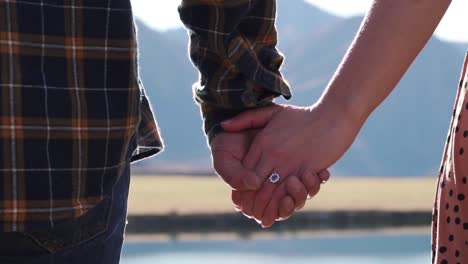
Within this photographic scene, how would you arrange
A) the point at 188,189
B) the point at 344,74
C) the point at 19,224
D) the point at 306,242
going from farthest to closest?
the point at 188,189
the point at 306,242
the point at 344,74
the point at 19,224

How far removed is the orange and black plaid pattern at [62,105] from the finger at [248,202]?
34cm

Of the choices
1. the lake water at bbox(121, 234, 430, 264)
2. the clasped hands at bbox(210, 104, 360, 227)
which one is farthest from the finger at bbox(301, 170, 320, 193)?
the lake water at bbox(121, 234, 430, 264)

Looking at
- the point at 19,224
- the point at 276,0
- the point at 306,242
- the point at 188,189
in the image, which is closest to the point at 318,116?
the point at 276,0

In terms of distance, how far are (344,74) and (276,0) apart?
28cm

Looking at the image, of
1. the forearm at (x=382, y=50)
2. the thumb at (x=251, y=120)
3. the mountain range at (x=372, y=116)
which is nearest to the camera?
the forearm at (x=382, y=50)

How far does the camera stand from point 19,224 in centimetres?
98

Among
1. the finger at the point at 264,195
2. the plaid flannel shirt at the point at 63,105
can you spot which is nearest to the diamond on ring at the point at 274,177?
the finger at the point at 264,195

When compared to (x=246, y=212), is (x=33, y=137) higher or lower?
higher

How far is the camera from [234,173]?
55.6 inches

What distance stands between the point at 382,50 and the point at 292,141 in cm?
21

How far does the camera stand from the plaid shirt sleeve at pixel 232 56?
140cm

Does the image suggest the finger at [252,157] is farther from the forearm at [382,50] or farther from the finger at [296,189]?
the forearm at [382,50]

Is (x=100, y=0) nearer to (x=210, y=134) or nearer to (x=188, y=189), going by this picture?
(x=210, y=134)

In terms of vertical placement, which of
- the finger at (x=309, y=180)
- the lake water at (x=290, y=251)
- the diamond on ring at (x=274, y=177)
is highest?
the finger at (x=309, y=180)
